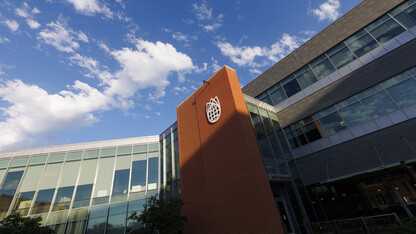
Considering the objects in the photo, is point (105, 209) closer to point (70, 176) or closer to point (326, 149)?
point (70, 176)

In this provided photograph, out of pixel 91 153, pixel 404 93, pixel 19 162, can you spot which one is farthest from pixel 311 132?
pixel 19 162

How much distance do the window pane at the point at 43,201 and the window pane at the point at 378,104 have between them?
28906mm

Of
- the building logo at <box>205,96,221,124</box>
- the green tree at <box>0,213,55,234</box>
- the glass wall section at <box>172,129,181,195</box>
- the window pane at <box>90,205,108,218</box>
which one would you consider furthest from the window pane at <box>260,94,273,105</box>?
the green tree at <box>0,213,55,234</box>

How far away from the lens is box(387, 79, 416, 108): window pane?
462 inches

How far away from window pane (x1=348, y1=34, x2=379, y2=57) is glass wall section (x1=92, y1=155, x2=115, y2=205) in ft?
83.9

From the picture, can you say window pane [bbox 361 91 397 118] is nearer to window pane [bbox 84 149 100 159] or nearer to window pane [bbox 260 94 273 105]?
window pane [bbox 260 94 273 105]

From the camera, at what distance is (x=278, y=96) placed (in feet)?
62.0

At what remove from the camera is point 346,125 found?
14.0m

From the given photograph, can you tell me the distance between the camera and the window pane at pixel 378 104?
12.5 m

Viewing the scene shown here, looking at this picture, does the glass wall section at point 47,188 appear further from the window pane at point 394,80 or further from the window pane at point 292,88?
the window pane at point 394,80

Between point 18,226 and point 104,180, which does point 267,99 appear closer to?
point 104,180

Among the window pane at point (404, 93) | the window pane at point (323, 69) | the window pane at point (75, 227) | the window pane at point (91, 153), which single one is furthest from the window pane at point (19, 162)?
the window pane at point (404, 93)

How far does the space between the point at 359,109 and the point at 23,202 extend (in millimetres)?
30770

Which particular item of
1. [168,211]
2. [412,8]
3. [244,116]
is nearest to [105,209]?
[168,211]
